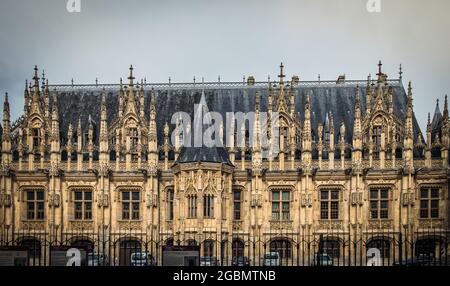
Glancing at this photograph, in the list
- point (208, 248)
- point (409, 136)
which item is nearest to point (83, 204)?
point (208, 248)

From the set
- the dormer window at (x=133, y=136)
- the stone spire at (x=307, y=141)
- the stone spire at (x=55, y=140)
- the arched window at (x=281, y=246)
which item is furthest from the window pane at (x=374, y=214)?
the stone spire at (x=55, y=140)

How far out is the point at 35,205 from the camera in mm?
42688

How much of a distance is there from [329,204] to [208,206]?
7.10 meters

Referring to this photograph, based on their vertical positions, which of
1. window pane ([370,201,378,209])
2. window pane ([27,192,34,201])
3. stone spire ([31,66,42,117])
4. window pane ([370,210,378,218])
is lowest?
window pane ([370,210,378,218])

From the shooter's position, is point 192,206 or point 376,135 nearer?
point 192,206

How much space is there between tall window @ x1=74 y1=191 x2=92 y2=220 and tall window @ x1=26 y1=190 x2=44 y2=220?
2.10 metres

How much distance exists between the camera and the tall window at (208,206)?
40.3 m

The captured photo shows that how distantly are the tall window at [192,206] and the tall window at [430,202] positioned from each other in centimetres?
1293

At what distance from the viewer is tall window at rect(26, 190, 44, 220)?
42719 mm

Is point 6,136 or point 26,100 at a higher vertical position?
point 26,100

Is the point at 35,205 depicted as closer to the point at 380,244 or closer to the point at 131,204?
the point at 131,204

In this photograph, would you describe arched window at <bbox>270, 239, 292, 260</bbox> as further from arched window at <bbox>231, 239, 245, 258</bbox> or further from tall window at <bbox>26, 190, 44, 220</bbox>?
A: tall window at <bbox>26, 190, 44, 220</bbox>

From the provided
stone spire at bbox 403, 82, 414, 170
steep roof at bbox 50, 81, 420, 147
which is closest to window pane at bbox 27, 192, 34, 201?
steep roof at bbox 50, 81, 420, 147
